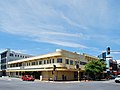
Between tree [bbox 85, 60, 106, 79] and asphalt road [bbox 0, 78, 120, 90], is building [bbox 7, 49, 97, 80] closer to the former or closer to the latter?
tree [bbox 85, 60, 106, 79]

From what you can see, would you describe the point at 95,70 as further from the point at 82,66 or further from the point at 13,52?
the point at 13,52

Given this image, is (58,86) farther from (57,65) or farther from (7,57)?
(7,57)

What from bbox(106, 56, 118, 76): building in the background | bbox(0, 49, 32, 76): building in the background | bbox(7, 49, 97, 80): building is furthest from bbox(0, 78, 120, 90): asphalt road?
bbox(0, 49, 32, 76): building in the background

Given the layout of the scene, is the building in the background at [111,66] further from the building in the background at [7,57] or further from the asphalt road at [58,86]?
the asphalt road at [58,86]

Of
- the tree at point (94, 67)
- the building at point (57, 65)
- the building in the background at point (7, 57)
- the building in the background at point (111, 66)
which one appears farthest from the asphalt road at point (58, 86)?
the building in the background at point (7, 57)

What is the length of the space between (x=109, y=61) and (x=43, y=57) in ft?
164

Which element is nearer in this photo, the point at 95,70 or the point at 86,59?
the point at 95,70

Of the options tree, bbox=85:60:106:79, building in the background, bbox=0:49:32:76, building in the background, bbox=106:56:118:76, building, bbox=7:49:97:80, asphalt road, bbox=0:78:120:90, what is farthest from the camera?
building in the background, bbox=0:49:32:76

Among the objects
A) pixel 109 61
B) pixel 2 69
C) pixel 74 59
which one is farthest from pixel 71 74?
pixel 2 69

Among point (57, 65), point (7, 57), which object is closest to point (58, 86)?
point (57, 65)

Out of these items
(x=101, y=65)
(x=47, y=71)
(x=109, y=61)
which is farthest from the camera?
(x=109, y=61)

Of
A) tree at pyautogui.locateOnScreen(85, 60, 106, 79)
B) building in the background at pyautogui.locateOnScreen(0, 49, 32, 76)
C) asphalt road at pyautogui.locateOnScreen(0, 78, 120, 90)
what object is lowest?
asphalt road at pyautogui.locateOnScreen(0, 78, 120, 90)

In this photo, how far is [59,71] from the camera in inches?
2344

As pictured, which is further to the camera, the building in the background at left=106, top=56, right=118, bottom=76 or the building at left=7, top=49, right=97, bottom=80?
the building in the background at left=106, top=56, right=118, bottom=76
